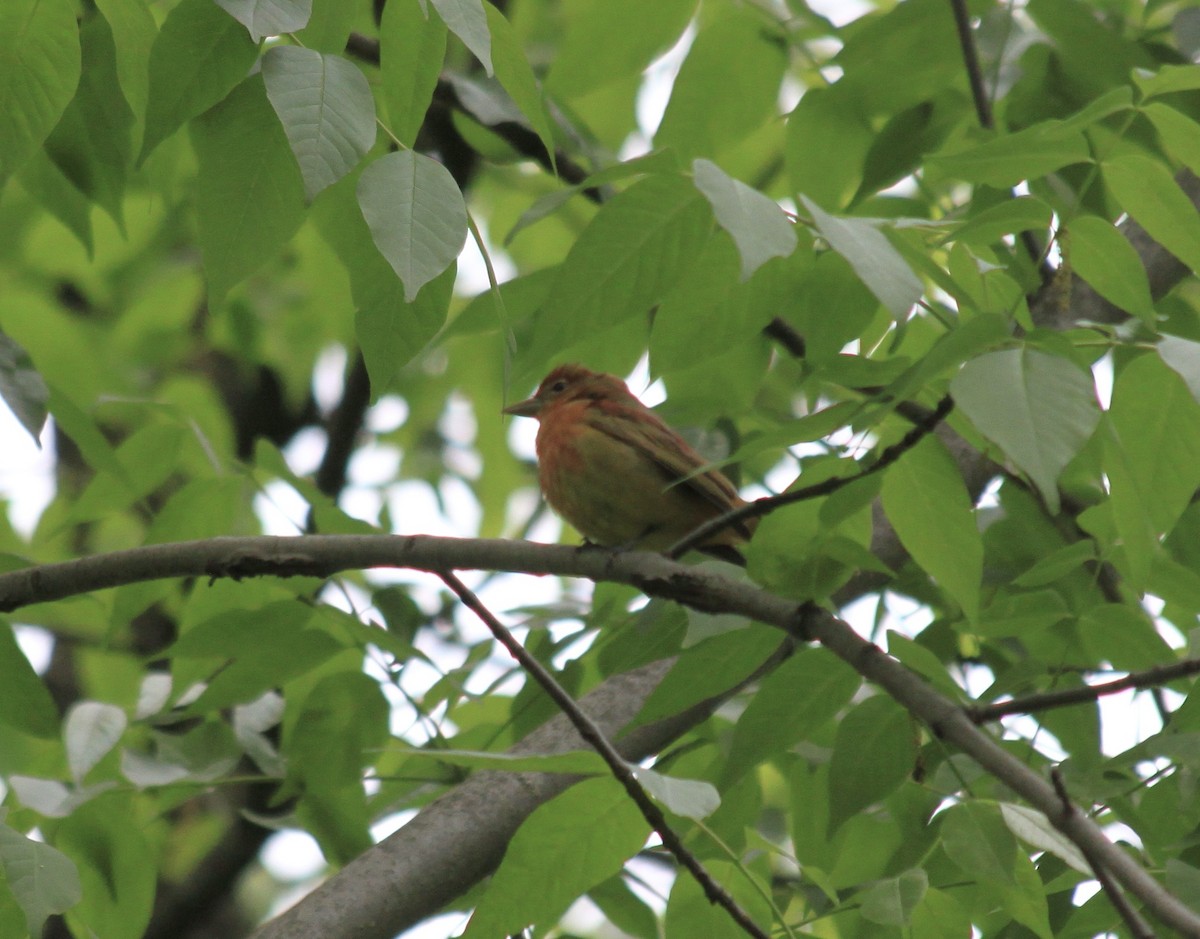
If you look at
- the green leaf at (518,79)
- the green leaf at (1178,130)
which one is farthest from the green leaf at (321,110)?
the green leaf at (1178,130)

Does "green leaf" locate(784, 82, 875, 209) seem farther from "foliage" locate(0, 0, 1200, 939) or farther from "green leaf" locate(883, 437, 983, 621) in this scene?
"green leaf" locate(883, 437, 983, 621)

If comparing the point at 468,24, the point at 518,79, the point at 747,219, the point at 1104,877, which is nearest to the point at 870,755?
the point at 1104,877

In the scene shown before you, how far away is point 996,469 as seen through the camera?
13.9 ft

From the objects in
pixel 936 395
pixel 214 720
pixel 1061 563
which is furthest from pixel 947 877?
pixel 214 720

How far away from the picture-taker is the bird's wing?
4.84 metres

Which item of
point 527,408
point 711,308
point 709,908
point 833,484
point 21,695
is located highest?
point 527,408

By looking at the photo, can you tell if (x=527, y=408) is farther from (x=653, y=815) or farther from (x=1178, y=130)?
(x=1178, y=130)

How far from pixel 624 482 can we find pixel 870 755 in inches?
97.6

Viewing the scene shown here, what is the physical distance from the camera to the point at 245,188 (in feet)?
8.34

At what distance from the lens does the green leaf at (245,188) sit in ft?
8.21

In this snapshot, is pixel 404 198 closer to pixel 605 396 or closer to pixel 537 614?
pixel 537 614

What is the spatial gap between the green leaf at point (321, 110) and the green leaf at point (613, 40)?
1510mm

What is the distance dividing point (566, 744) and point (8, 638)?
145 cm

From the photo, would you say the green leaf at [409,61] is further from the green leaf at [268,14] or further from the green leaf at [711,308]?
the green leaf at [711,308]
